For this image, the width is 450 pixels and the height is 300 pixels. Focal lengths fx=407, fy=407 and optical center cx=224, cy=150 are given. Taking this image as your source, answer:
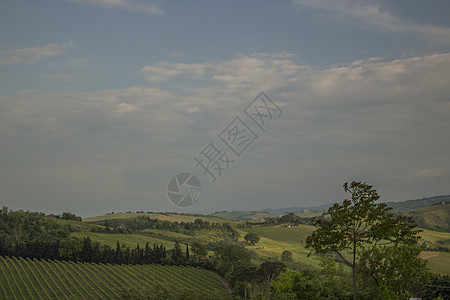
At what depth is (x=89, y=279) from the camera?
83.2m

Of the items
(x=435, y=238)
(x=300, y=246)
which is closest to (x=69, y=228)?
(x=300, y=246)

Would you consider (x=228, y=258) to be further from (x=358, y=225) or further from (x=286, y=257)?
(x=358, y=225)

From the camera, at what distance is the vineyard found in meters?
72.9

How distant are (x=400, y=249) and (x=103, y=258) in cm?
8124

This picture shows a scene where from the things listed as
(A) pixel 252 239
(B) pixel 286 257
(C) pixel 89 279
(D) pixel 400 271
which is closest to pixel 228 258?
(C) pixel 89 279

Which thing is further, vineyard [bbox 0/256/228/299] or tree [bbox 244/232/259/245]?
tree [bbox 244/232/259/245]

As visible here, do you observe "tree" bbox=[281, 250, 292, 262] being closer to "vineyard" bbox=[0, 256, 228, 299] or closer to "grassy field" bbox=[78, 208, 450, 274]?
"grassy field" bbox=[78, 208, 450, 274]

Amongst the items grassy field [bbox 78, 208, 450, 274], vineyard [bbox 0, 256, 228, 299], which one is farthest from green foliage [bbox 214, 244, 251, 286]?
grassy field [bbox 78, 208, 450, 274]

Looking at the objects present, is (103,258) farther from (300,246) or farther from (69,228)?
(300,246)

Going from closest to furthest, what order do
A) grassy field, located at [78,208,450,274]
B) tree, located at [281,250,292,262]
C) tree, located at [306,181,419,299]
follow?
1. tree, located at [306,181,419,299]
2. grassy field, located at [78,208,450,274]
3. tree, located at [281,250,292,262]

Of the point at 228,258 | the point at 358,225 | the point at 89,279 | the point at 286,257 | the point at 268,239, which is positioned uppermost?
the point at 358,225

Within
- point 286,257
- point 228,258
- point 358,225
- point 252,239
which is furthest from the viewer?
point 252,239

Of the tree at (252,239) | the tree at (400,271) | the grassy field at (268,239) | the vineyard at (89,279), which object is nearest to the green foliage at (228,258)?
the vineyard at (89,279)

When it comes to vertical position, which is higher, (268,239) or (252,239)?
(252,239)
